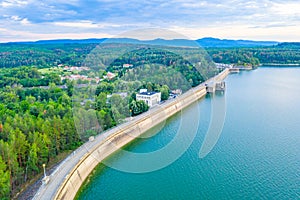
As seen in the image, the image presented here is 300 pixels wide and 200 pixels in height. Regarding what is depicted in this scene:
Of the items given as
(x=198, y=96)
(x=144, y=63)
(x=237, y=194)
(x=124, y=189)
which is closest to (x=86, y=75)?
(x=144, y=63)

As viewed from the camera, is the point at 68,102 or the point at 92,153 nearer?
the point at 92,153

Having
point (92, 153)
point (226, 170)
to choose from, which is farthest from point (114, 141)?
point (226, 170)

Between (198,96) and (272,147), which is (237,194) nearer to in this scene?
(272,147)

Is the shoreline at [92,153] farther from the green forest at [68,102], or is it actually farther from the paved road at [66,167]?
the green forest at [68,102]

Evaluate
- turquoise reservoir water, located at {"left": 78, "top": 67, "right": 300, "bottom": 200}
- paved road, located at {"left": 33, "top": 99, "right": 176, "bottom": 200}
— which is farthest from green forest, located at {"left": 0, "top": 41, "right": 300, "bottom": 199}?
turquoise reservoir water, located at {"left": 78, "top": 67, "right": 300, "bottom": 200}

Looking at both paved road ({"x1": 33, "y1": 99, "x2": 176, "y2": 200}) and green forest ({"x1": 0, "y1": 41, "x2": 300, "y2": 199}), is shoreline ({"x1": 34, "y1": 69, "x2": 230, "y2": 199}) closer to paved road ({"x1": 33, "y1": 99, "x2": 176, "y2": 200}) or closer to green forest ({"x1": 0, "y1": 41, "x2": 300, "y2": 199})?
paved road ({"x1": 33, "y1": 99, "x2": 176, "y2": 200})

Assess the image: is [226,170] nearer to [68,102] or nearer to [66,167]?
[66,167]
